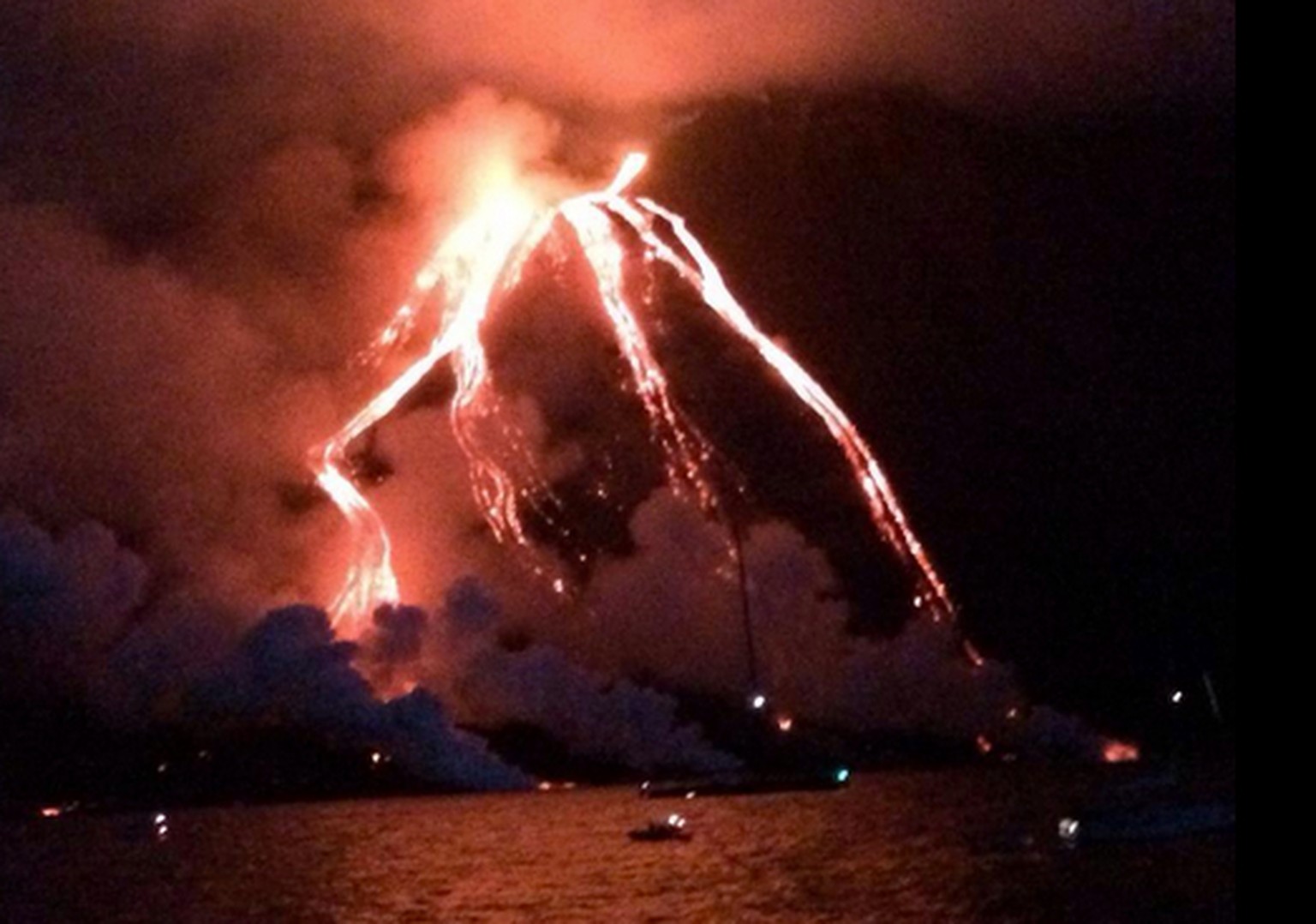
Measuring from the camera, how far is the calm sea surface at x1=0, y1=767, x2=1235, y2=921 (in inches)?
2625

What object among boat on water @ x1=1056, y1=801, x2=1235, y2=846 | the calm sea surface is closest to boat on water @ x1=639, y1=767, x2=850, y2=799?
the calm sea surface


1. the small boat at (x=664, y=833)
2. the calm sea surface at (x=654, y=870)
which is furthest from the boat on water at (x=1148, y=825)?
the small boat at (x=664, y=833)

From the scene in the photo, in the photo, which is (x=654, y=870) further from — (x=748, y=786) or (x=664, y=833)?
(x=748, y=786)

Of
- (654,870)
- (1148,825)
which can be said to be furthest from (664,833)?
(1148,825)

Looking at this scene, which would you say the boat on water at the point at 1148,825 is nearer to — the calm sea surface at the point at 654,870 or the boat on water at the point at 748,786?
the calm sea surface at the point at 654,870

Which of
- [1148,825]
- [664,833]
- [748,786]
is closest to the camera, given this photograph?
[1148,825]

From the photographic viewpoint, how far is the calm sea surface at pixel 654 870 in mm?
66688

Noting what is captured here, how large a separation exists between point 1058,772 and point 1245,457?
19042 centimetres

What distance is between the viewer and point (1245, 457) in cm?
785

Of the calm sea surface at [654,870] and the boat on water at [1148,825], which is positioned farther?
the boat on water at [1148,825]

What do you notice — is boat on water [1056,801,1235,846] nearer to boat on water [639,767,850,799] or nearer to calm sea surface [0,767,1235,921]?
A: calm sea surface [0,767,1235,921]

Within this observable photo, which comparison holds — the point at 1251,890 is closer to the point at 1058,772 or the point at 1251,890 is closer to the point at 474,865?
the point at 474,865

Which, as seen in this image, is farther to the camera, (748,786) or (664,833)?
(748,786)

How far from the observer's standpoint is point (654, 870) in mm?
88438
